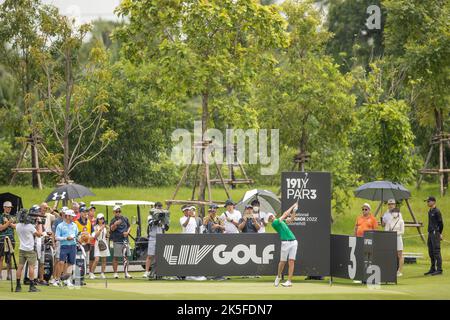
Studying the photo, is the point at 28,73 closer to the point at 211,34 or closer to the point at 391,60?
the point at 211,34

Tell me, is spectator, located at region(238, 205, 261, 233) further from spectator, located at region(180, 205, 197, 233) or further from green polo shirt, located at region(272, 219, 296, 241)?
green polo shirt, located at region(272, 219, 296, 241)

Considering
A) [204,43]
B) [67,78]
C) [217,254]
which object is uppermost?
[204,43]

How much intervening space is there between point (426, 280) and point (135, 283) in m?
6.98

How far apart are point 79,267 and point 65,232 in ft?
3.65

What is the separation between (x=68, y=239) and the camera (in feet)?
80.8

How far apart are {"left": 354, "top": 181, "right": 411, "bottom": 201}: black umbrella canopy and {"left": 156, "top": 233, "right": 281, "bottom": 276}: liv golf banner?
415 centimetres

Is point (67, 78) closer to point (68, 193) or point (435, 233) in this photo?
point (68, 193)

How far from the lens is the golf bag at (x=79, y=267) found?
25250 millimetres

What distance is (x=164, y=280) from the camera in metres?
27.0

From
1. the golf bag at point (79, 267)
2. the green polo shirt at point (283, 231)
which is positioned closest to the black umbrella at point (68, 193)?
the golf bag at point (79, 267)

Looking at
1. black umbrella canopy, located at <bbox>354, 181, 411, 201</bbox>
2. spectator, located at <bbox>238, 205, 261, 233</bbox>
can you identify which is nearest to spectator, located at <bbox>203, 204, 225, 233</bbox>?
spectator, located at <bbox>238, 205, 261, 233</bbox>

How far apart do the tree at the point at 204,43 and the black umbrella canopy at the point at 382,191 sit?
Result: 563 cm

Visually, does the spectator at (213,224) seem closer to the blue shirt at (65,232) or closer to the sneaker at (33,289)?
the blue shirt at (65,232)

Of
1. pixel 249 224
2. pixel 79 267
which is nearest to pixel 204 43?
pixel 249 224
